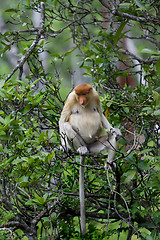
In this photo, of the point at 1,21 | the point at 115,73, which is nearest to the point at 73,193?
the point at 115,73

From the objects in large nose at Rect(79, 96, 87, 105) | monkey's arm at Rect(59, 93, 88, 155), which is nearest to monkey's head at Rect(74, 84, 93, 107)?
large nose at Rect(79, 96, 87, 105)

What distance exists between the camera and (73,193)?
2.78 m

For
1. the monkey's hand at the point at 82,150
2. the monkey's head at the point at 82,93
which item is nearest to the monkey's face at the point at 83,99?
→ the monkey's head at the point at 82,93

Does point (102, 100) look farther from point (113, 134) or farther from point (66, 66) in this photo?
point (66, 66)

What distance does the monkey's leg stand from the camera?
255 centimetres

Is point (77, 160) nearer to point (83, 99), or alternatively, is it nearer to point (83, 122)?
point (83, 122)

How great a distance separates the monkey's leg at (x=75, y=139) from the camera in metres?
2.55

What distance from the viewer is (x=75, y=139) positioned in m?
2.69

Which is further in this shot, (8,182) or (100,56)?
(100,56)

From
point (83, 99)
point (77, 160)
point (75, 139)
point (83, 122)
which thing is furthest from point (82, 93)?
point (77, 160)

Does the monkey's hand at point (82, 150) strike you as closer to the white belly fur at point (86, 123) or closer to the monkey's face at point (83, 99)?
the white belly fur at point (86, 123)

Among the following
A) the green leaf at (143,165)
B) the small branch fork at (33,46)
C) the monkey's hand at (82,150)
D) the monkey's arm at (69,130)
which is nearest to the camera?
the green leaf at (143,165)

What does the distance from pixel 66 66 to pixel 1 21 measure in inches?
39.3

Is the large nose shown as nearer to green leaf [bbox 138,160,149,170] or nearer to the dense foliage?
the dense foliage
